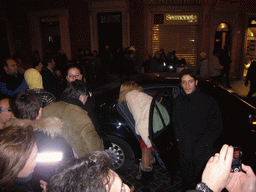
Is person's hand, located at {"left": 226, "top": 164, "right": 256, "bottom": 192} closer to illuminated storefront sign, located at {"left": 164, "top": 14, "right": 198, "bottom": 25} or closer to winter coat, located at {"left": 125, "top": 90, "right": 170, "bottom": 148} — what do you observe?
winter coat, located at {"left": 125, "top": 90, "right": 170, "bottom": 148}

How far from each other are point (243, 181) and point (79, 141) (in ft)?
4.85

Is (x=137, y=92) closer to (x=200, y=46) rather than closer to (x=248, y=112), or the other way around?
(x=248, y=112)

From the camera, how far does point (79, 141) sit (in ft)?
6.54

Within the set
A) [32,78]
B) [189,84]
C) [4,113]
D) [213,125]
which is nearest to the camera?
[4,113]

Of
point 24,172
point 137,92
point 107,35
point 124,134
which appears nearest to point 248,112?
point 137,92

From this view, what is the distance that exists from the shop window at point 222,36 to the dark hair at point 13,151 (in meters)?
12.3

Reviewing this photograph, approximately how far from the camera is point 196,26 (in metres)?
11.4

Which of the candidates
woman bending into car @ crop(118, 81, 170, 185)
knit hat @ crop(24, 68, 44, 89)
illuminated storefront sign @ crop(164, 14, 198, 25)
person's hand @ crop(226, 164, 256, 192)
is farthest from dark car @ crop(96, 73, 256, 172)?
illuminated storefront sign @ crop(164, 14, 198, 25)

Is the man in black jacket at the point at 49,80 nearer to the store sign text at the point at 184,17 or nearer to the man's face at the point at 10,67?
the man's face at the point at 10,67

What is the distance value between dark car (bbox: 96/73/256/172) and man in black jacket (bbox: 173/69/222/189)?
0.24m

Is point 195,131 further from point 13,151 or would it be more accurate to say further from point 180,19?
point 180,19

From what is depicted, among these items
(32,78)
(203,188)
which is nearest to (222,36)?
(32,78)

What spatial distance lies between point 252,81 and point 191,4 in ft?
21.1

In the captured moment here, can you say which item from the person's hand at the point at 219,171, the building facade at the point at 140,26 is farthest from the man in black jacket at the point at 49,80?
the building facade at the point at 140,26
